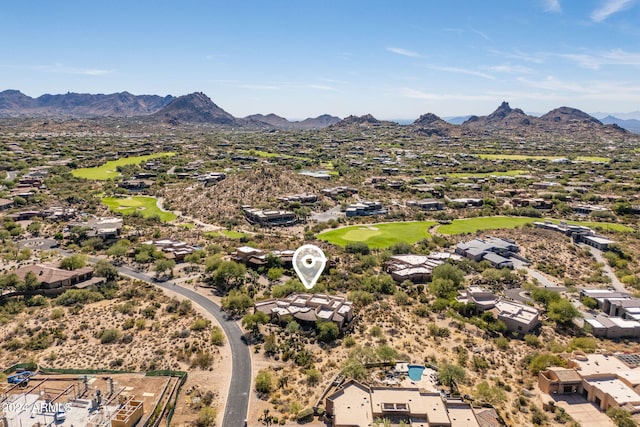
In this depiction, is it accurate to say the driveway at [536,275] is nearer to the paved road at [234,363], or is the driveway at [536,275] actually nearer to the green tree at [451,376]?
the green tree at [451,376]

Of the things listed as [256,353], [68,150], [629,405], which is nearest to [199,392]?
[256,353]

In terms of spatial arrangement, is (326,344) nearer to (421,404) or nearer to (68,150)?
(421,404)

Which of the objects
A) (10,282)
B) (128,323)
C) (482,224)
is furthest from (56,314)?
(482,224)

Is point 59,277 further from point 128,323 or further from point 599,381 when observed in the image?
point 599,381

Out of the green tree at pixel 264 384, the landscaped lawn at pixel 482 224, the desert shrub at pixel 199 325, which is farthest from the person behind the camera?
the landscaped lawn at pixel 482 224

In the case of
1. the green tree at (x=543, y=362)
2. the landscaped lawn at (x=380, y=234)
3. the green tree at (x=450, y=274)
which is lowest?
the green tree at (x=543, y=362)

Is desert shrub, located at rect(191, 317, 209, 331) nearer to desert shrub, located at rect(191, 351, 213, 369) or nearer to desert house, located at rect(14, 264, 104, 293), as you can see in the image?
desert shrub, located at rect(191, 351, 213, 369)

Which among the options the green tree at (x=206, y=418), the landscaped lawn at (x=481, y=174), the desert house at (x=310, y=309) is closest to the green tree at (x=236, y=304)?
the desert house at (x=310, y=309)
